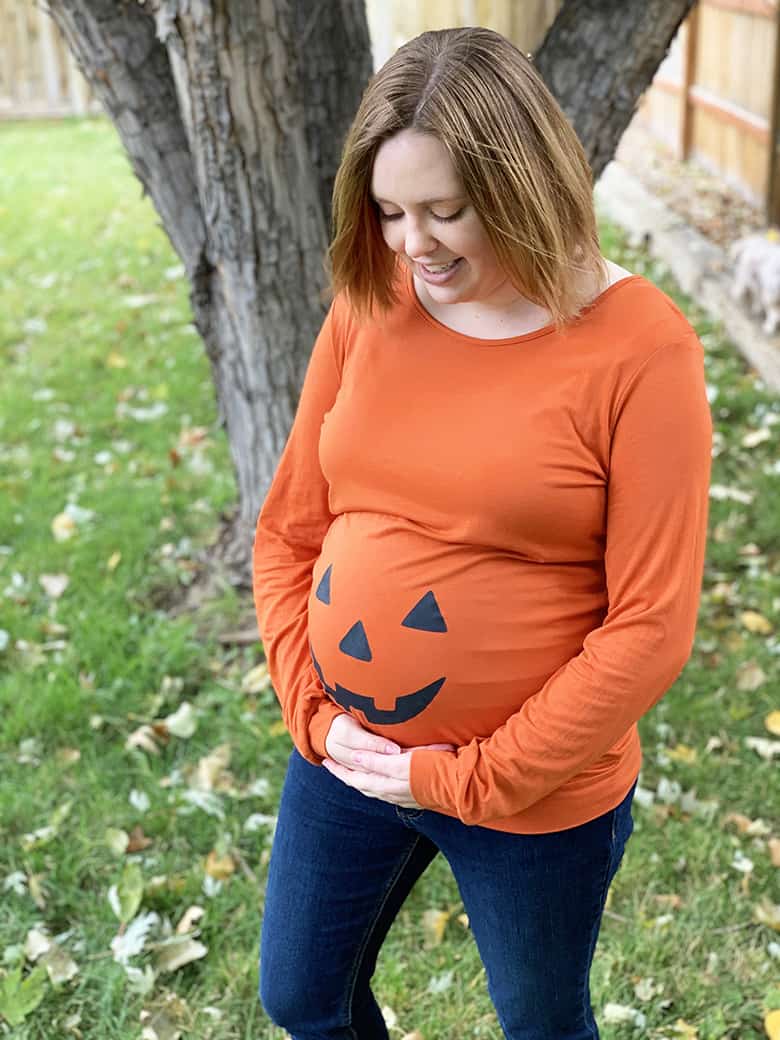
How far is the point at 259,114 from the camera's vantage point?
2852 millimetres

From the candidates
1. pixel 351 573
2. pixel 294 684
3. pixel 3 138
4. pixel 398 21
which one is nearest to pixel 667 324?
pixel 351 573

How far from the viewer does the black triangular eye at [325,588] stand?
172cm

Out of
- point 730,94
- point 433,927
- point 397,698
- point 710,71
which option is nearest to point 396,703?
point 397,698

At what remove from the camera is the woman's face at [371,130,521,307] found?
143cm

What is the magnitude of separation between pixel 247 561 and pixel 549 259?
2649 millimetres

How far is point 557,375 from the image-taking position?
150cm

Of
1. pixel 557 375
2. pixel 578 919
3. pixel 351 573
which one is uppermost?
pixel 557 375

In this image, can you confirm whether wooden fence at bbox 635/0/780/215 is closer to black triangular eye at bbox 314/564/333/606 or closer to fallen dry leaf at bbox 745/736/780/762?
fallen dry leaf at bbox 745/736/780/762

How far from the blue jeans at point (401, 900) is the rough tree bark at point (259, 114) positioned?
66.5 inches

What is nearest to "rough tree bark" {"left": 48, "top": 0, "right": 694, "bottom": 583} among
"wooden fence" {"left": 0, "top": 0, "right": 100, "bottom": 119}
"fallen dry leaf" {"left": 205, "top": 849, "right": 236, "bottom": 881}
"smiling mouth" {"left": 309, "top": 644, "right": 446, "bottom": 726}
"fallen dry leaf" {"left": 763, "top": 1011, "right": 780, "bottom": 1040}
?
"fallen dry leaf" {"left": 205, "top": 849, "right": 236, "bottom": 881}

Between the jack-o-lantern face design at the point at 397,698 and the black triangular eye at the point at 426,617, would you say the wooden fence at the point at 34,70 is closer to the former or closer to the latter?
the jack-o-lantern face design at the point at 397,698

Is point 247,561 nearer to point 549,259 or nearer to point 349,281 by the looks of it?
point 349,281

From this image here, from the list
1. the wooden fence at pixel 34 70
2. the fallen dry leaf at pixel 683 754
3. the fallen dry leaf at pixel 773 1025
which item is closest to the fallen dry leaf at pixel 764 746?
the fallen dry leaf at pixel 683 754

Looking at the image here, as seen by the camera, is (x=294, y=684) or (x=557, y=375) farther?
(x=294, y=684)
